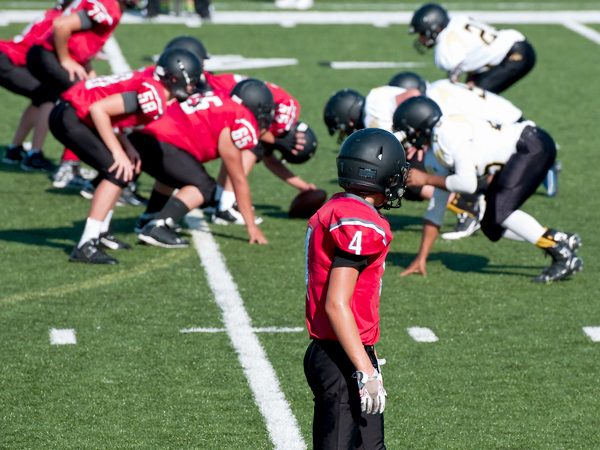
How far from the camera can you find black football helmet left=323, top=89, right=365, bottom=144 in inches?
265

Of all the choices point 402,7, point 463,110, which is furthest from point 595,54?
point 463,110

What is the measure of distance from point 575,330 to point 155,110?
114 inches

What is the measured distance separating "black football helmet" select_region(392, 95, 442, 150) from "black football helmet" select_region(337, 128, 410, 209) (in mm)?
2403

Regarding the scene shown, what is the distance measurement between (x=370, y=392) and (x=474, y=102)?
375 centimetres

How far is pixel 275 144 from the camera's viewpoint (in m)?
7.22

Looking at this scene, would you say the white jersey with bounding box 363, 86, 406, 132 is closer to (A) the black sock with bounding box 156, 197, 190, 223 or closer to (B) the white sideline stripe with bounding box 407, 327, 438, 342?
(A) the black sock with bounding box 156, 197, 190, 223

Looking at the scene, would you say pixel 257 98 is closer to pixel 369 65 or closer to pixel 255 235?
pixel 255 235

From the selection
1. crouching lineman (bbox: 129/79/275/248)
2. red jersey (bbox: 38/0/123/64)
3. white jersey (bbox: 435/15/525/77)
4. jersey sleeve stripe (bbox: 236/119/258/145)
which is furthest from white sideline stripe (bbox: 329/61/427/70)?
jersey sleeve stripe (bbox: 236/119/258/145)

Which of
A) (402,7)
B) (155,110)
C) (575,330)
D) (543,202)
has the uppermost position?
(155,110)

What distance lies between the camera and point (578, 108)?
35.3 ft

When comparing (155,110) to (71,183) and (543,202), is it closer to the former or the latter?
(71,183)

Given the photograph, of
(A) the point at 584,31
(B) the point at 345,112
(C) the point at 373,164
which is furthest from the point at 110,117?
(A) the point at 584,31

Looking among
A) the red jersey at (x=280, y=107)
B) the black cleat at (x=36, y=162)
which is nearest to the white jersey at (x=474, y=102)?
the red jersey at (x=280, y=107)

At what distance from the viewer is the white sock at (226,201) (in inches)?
283
